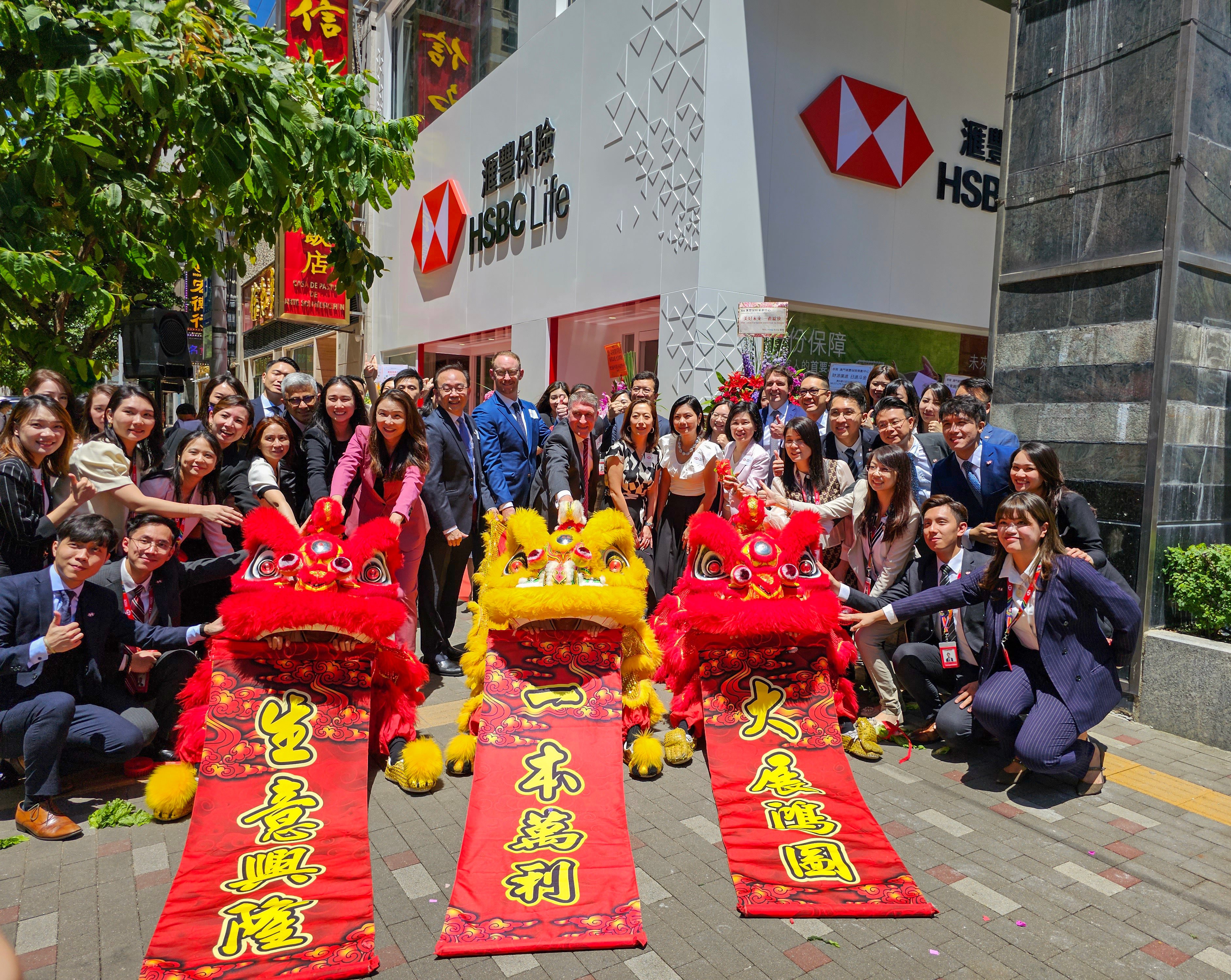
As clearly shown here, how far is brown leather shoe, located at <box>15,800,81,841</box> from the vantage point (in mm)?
3021

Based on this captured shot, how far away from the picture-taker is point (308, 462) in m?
4.41

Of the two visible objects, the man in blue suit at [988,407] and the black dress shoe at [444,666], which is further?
the black dress shoe at [444,666]

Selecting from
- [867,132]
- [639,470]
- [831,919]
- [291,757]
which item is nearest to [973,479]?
[639,470]

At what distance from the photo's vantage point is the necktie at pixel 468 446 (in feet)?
16.4

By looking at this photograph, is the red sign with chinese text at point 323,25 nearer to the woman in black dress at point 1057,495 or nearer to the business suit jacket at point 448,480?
the business suit jacket at point 448,480

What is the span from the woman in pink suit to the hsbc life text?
6972 millimetres

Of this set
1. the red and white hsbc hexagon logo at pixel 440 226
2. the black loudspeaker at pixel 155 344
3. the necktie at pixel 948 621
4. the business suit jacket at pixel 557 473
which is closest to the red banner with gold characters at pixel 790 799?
the necktie at pixel 948 621

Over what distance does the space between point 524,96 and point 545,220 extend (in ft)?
6.80

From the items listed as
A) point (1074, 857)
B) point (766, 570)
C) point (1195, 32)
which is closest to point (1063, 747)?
point (1074, 857)

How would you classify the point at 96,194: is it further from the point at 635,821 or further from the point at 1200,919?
the point at 1200,919

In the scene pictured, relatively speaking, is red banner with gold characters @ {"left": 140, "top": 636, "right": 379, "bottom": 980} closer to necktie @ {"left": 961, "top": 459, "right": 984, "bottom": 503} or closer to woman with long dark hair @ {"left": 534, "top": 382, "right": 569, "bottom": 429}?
woman with long dark hair @ {"left": 534, "top": 382, "right": 569, "bottom": 429}

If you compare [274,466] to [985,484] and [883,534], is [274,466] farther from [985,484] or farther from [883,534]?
[985,484]

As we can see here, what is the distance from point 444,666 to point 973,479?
3.37 metres

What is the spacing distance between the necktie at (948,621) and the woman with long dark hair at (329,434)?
3.18 meters
